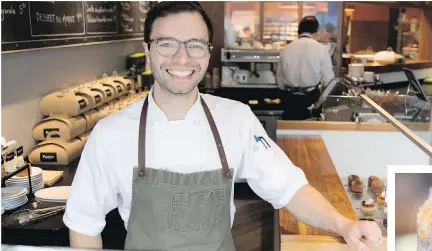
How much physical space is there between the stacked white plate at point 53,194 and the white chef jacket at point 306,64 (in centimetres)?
318

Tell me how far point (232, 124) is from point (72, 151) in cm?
172

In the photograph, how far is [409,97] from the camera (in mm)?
3246

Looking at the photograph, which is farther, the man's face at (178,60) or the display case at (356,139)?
the display case at (356,139)

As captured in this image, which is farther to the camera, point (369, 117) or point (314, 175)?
point (369, 117)

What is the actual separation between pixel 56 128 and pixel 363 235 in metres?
2.28

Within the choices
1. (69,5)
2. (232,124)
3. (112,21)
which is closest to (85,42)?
(69,5)

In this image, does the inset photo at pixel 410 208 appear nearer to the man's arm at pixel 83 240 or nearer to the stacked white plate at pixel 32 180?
the man's arm at pixel 83 240

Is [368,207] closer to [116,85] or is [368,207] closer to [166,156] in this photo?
[166,156]

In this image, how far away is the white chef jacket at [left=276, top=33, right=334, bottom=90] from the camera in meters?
5.07

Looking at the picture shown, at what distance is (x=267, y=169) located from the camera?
1.63 metres

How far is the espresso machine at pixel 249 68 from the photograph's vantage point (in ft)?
18.0

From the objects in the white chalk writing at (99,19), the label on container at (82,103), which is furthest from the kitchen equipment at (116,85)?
the label on container at (82,103)

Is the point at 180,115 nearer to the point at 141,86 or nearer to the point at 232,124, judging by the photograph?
the point at 232,124

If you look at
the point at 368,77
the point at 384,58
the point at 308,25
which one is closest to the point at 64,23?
the point at 308,25
